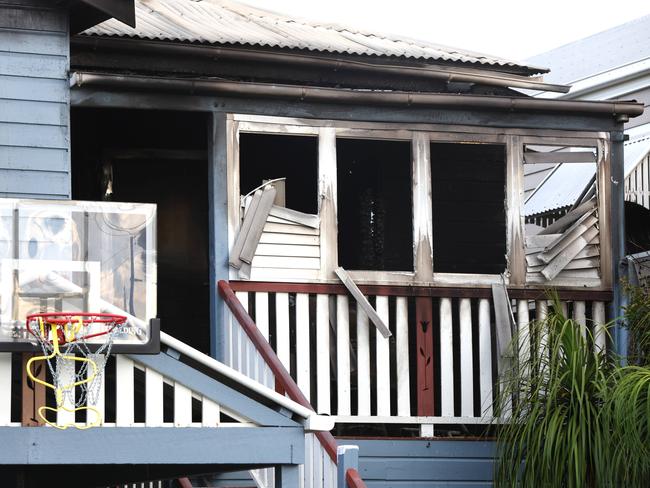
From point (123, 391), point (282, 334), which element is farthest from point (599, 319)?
point (123, 391)

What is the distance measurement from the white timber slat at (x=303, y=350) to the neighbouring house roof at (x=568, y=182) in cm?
462

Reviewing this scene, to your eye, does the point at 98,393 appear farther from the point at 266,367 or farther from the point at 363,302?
the point at 363,302

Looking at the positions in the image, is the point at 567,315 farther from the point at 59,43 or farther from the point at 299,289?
the point at 59,43

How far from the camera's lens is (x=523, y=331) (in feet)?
36.7

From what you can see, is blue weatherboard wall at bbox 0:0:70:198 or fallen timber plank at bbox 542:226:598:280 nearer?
blue weatherboard wall at bbox 0:0:70:198

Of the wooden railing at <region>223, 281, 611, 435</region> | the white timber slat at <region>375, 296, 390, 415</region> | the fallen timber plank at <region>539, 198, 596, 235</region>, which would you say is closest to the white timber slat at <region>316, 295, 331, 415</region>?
the wooden railing at <region>223, 281, 611, 435</region>

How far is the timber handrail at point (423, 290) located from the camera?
1092 cm

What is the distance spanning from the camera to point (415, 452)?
36.0ft

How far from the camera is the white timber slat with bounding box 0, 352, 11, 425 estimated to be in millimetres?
8430

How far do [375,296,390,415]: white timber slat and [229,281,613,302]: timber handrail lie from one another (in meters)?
0.12

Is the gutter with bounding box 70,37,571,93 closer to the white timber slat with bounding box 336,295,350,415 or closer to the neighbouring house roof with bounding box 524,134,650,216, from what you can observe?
the white timber slat with bounding box 336,295,350,415

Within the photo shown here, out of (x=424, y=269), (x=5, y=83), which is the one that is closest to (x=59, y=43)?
(x=5, y=83)

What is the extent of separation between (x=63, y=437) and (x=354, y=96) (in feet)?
13.0

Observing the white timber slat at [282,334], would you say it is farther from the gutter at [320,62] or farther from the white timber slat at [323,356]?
the gutter at [320,62]
